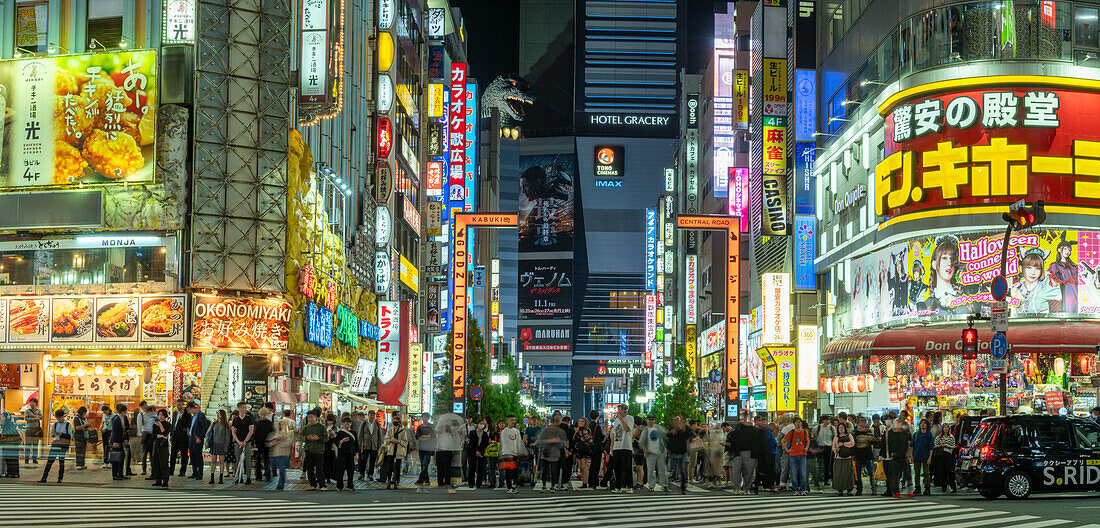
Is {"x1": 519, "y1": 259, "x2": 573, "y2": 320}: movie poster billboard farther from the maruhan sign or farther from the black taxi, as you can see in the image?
the black taxi

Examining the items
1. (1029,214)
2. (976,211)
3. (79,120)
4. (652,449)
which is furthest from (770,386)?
(79,120)

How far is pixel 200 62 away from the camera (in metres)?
35.9

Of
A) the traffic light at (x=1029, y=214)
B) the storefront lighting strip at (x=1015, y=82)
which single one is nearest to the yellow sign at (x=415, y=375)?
the storefront lighting strip at (x=1015, y=82)

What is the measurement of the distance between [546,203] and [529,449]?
15467 cm

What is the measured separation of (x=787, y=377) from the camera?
53.6 metres

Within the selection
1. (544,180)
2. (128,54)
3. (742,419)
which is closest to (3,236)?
(128,54)

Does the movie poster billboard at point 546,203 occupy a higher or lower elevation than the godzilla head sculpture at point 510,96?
lower

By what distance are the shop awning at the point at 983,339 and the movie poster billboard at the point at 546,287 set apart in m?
142

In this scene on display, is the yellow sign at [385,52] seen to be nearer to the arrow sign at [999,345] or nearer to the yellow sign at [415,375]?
the yellow sign at [415,375]

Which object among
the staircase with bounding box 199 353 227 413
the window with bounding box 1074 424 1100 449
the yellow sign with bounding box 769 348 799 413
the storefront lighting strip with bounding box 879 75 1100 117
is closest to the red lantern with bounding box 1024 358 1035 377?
the storefront lighting strip with bounding box 879 75 1100 117

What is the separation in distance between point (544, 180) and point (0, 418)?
155963mm

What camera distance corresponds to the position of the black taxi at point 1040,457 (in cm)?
2173

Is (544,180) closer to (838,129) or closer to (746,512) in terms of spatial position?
(838,129)

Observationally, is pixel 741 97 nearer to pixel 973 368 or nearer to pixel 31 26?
pixel 973 368
